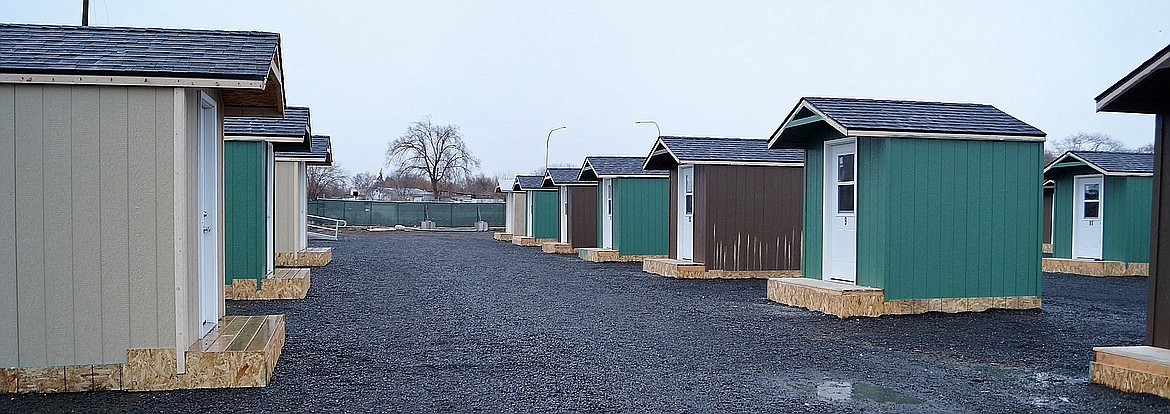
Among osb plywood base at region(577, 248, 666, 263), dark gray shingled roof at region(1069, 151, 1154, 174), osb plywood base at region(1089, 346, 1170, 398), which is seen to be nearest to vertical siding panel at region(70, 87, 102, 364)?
osb plywood base at region(1089, 346, 1170, 398)

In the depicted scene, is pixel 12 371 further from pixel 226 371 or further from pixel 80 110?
pixel 80 110

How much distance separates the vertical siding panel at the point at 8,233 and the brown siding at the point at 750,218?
11.4 metres

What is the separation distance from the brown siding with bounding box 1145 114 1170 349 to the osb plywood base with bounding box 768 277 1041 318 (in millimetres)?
3791

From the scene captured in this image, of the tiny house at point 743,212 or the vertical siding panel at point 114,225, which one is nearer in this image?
the vertical siding panel at point 114,225

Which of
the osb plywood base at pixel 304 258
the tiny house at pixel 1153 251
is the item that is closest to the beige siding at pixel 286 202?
the osb plywood base at pixel 304 258

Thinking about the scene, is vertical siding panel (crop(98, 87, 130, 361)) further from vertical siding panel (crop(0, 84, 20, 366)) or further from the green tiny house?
the green tiny house

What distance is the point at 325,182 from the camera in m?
60.8

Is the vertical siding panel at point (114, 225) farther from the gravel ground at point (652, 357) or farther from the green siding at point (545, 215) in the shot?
the green siding at point (545, 215)

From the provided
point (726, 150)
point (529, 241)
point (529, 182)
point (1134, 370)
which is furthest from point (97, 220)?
point (529, 182)

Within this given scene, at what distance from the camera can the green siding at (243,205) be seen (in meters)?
11.6

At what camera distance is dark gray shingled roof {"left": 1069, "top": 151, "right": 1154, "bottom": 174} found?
1780 centimetres

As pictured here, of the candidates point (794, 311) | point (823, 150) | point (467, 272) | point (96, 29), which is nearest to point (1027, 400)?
point (794, 311)

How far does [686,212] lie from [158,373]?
1206cm

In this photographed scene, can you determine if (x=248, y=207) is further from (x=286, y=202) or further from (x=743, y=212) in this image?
(x=743, y=212)
